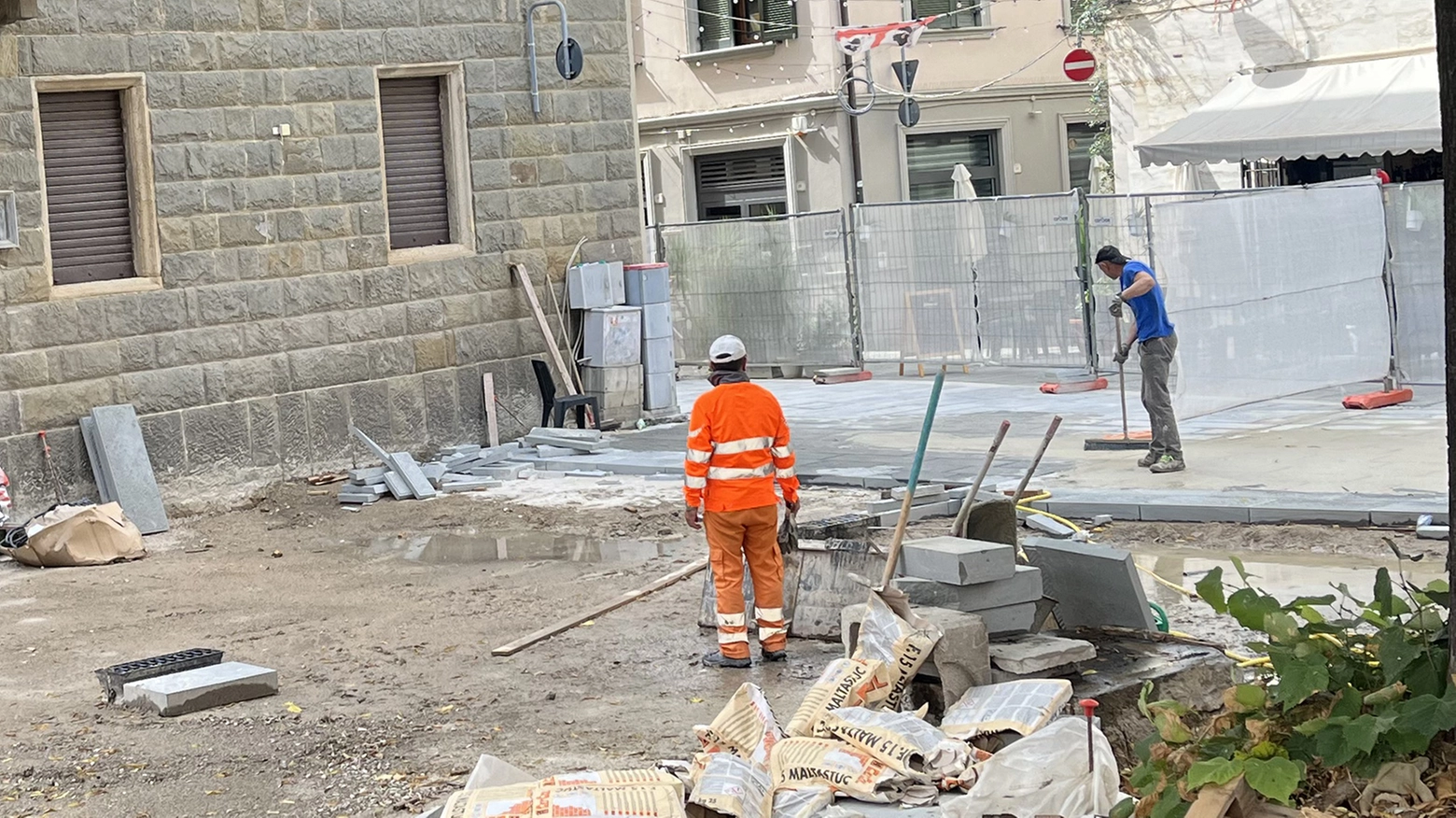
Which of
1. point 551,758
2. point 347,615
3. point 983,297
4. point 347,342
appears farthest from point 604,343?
point 551,758

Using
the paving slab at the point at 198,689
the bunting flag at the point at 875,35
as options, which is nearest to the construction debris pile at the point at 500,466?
the paving slab at the point at 198,689

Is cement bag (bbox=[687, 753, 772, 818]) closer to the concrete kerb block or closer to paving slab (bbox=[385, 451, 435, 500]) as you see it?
the concrete kerb block

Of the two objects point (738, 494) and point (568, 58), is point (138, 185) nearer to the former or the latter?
point (568, 58)

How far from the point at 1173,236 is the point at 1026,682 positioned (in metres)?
9.16

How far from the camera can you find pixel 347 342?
1573 centimetres

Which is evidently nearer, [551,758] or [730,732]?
[730,732]

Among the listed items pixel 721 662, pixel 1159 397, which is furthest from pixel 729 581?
pixel 1159 397

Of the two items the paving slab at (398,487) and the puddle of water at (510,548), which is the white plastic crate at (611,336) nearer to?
the paving slab at (398,487)

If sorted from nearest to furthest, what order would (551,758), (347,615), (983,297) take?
(551,758), (347,615), (983,297)

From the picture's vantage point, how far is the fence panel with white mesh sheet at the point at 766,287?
20.9 m

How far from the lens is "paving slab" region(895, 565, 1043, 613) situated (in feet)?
23.7

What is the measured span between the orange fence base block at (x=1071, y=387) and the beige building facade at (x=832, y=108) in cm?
1026

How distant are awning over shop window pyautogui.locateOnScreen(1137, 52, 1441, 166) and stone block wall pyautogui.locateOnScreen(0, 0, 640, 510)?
7.39m

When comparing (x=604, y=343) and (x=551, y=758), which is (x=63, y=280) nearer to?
(x=604, y=343)
